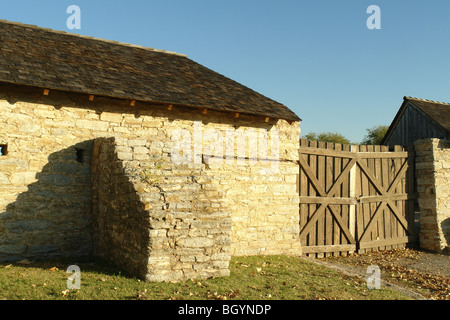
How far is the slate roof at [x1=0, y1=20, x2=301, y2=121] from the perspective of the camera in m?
7.63

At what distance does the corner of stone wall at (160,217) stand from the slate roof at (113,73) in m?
1.59

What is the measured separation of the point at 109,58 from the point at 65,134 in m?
3.25

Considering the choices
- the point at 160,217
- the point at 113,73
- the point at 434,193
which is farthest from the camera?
the point at 434,193

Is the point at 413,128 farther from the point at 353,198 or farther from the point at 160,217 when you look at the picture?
the point at 160,217

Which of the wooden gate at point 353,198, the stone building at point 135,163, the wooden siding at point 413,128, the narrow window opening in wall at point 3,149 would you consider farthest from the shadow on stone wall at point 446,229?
the narrow window opening in wall at point 3,149

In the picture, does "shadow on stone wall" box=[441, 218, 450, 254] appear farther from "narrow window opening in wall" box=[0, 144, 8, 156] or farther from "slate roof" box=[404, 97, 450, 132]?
"narrow window opening in wall" box=[0, 144, 8, 156]

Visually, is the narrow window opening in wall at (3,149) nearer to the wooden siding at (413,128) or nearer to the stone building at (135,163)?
the stone building at (135,163)

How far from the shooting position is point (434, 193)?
11.0 meters

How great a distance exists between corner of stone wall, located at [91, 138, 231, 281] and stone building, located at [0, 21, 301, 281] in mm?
19

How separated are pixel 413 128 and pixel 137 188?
1168cm

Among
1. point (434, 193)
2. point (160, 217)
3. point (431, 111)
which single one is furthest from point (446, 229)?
point (160, 217)

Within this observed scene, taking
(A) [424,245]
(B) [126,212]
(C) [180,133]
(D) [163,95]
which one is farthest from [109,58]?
(A) [424,245]

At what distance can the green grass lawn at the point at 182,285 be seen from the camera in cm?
498

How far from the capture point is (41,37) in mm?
9859
